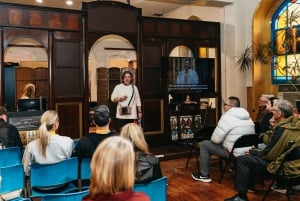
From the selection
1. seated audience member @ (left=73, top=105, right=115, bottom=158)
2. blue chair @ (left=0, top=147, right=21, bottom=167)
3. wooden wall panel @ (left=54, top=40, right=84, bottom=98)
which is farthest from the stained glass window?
blue chair @ (left=0, top=147, right=21, bottom=167)

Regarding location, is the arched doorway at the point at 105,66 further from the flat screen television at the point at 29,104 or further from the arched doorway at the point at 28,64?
the flat screen television at the point at 29,104

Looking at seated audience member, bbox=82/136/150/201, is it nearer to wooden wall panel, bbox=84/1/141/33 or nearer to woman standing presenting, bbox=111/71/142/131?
woman standing presenting, bbox=111/71/142/131

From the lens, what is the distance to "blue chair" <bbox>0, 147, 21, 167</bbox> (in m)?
3.03

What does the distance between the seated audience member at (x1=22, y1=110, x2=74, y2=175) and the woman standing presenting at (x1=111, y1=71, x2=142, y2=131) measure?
267 cm

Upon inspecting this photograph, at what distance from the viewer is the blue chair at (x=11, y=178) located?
2.41 metres

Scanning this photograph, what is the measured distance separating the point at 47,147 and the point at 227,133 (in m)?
2.36

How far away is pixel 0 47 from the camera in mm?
5438

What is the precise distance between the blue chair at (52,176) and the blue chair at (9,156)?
465mm

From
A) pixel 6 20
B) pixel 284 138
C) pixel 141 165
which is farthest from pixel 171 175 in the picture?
pixel 6 20

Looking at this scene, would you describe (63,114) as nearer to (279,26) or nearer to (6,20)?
(6,20)

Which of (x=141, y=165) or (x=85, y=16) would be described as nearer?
(x=141, y=165)

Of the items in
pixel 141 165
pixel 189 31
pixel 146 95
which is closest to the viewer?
pixel 141 165

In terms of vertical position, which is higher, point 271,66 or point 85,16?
point 85,16

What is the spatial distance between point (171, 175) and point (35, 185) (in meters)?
2.56
